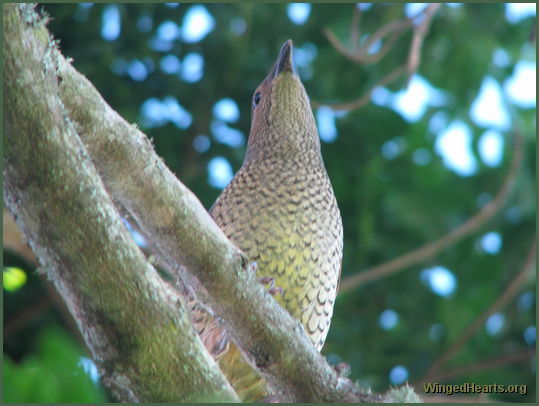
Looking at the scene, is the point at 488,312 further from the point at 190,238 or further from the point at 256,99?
the point at 190,238

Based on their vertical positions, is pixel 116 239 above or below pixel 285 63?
below

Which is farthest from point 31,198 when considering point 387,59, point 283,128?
point 387,59

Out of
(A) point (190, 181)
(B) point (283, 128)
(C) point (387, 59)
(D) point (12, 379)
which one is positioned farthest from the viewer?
(C) point (387, 59)

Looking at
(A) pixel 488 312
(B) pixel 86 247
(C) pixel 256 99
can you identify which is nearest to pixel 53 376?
(B) pixel 86 247

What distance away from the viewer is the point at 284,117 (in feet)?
11.9

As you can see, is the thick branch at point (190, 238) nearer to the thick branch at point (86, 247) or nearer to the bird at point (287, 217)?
the thick branch at point (86, 247)

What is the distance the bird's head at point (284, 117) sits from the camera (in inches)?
141

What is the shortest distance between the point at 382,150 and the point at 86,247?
3.13 m

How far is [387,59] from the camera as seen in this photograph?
16.1 feet

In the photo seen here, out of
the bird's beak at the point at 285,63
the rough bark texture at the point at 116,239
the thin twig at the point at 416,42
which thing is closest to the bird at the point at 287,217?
the bird's beak at the point at 285,63

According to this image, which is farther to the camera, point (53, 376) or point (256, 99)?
point (256, 99)

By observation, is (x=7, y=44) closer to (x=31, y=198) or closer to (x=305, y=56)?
(x=31, y=198)

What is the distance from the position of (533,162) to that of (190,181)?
193cm

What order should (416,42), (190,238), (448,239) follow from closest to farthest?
(190,238), (416,42), (448,239)
